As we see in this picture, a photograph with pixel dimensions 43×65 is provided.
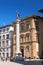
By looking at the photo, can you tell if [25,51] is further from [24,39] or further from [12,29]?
[12,29]

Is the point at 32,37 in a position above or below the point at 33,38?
above

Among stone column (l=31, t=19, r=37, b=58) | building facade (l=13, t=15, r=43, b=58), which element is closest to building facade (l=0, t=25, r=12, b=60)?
building facade (l=13, t=15, r=43, b=58)

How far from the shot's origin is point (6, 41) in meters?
62.2

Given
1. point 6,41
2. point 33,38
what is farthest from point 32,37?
point 6,41

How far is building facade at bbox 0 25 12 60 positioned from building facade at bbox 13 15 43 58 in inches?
226

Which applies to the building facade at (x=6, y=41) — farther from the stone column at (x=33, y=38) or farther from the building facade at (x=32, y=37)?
the stone column at (x=33, y=38)

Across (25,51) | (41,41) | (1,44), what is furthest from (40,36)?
(1,44)

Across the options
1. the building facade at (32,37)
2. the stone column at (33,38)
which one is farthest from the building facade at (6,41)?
the stone column at (33,38)

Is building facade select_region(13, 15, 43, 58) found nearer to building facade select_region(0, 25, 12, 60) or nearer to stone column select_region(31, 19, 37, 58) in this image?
stone column select_region(31, 19, 37, 58)

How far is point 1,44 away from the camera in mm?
63688

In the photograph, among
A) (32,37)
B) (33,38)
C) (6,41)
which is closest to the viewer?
(33,38)

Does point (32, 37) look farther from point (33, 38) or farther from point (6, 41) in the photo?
point (6, 41)

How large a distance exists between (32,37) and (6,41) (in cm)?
1124

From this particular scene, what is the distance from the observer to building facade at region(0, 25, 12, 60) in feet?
200
